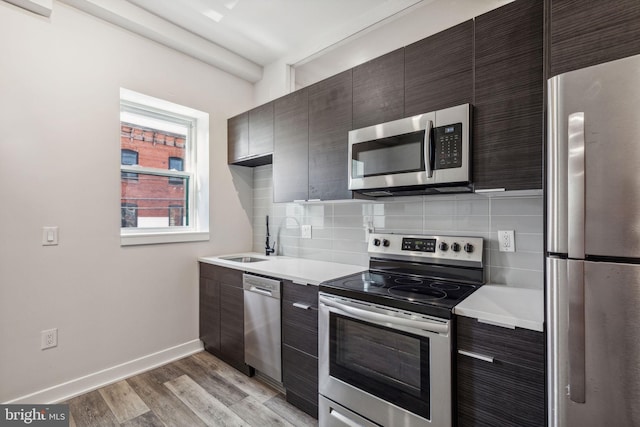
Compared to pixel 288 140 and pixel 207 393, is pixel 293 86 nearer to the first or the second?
pixel 288 140

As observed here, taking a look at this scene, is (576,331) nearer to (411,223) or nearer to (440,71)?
(411,223)

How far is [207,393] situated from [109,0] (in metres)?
2.88

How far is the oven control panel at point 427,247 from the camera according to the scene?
5.98 feet

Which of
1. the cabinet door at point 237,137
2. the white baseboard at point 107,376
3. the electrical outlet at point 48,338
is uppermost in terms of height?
the cabinet door at point 237,137

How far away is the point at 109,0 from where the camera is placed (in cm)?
217

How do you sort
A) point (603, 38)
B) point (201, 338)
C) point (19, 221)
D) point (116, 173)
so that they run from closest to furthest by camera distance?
point (603, 38)
point (19, 221)
point (116, 173)
point (201, 338)

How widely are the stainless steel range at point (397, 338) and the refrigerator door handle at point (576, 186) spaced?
0.54 metres

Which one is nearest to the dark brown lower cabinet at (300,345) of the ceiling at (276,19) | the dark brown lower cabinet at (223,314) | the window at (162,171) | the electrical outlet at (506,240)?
the dark brown lower cabinet at (223,314)

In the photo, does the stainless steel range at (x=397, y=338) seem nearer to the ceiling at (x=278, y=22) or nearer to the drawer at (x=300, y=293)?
the drawer at (x=300, y=293)


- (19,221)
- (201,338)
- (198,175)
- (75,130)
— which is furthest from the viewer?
(198,175)

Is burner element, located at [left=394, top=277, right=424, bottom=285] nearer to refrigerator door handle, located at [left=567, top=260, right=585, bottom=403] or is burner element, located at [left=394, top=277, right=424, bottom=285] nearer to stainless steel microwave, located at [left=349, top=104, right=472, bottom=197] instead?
stainless steel microwave, located at [left=349, top=104, right=472, bottom=197]

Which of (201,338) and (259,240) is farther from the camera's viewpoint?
(259,240)

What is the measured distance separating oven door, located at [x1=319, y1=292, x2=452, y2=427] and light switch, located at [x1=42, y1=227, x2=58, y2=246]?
6.07ft

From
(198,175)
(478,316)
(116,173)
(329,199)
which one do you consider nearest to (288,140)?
(329,199)
